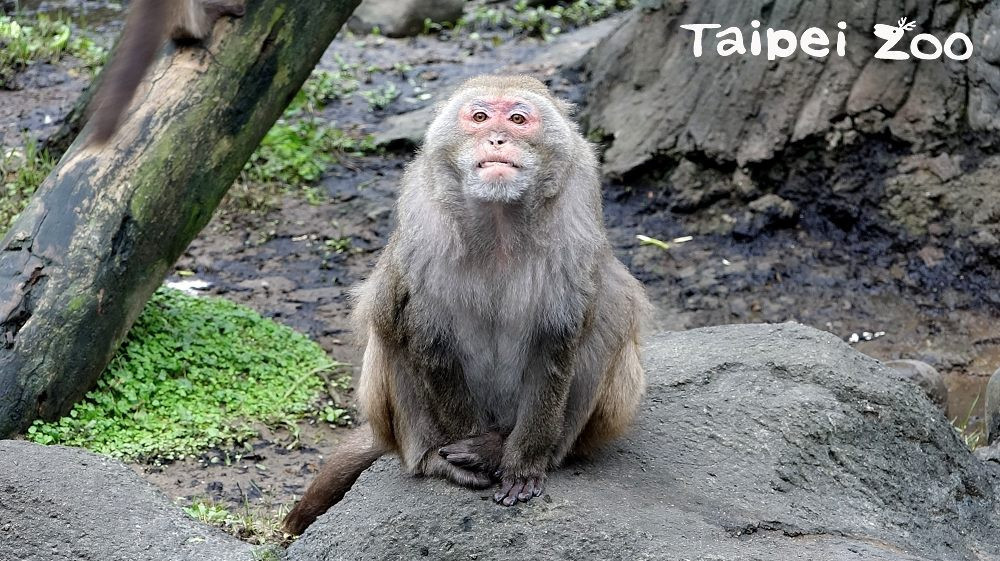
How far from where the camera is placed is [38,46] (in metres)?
11.6

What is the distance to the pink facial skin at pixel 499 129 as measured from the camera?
4.31m

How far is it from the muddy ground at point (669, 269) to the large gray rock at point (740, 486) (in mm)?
2150

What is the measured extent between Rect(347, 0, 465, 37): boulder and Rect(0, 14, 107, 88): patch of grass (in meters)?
3.02

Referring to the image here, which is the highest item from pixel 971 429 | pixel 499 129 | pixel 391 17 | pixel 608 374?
pixel 499 129

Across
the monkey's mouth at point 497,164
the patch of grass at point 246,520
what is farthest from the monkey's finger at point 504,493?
the patch of grass at point 246,520

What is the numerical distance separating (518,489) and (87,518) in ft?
5.73

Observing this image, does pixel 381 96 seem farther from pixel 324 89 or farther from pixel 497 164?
pixel 497 164

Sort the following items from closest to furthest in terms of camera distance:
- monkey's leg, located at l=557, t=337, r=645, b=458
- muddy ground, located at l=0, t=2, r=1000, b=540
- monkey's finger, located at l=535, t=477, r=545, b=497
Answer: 1. monkey's finger, located at l=535, t=477, r=545, b=497
2. monkey's leg, located at l=557, t=337, r=645, b=458
3. muddy ground, located at l=0, t=2, r=1000, b=540

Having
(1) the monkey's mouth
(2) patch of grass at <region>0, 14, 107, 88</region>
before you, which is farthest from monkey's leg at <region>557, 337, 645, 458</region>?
(2) patch of grass at <region>0, 14, 107, 88</region>

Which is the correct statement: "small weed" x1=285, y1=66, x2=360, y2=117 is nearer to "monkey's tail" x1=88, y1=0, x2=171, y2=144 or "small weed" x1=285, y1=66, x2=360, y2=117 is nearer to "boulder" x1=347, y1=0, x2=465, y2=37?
"boulder" x1=347, y1=0, x2=465, y2=37

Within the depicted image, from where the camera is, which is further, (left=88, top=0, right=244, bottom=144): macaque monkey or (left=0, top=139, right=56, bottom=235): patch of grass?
(left=0, top=139, right=56, bottom=235): patch of grass

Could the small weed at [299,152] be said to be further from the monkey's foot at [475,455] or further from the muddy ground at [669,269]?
the monkey's foot at [475,455]

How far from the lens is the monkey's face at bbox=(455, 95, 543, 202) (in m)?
→ 4.30

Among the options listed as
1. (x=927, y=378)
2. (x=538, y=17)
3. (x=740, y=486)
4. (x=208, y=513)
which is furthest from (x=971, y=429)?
(x=538, y=17)
